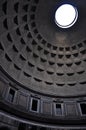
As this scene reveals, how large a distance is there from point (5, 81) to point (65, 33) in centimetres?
1246

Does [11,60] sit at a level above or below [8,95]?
above

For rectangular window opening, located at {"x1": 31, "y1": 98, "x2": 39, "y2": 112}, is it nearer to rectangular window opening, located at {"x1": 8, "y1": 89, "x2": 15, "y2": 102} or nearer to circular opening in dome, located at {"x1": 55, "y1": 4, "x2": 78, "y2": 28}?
rectangular window opening, located at {"x1": 8, "y1": 89, "x2": 15, "y2": 102}

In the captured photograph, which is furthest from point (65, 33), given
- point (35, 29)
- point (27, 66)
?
point (27, 66)

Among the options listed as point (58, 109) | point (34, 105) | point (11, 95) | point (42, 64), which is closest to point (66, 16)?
point (42, 64)

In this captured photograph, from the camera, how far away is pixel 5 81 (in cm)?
1955

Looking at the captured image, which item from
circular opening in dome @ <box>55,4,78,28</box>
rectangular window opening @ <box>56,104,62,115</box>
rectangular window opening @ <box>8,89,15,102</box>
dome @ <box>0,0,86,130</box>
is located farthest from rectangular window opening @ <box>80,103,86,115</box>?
circular opening in dome @ <box>55,4,78,28</box>

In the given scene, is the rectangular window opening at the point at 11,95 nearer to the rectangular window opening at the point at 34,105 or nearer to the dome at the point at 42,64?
the dome at the point at 42,64

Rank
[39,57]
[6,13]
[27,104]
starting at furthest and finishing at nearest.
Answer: [39,57] < [27,104] < [6,13]

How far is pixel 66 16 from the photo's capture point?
28.9 meters

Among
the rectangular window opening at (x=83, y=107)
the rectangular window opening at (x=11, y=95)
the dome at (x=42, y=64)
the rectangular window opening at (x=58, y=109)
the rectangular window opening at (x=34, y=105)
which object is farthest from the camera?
the rectangular window opening at (x=58, y=109)

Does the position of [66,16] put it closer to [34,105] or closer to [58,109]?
[58,109]

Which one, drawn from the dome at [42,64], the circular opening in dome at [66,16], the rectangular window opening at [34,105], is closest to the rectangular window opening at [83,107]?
the dome at [42,64]

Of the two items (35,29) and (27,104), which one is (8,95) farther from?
(35,29)

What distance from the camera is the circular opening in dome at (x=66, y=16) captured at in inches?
1016
